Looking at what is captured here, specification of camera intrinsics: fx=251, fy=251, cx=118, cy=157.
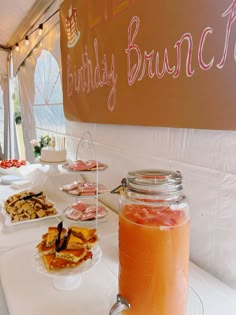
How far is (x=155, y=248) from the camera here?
0.43 metres

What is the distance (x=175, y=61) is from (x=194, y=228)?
0.47m

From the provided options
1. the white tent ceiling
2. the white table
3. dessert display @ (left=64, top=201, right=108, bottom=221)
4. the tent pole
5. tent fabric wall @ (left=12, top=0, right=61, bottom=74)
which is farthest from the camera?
the tent pole

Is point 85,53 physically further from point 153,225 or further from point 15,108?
point 15,108

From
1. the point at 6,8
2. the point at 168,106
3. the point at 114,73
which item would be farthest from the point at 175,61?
the point at 6,8

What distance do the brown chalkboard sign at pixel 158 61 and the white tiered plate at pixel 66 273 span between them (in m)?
0.43

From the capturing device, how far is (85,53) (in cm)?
125

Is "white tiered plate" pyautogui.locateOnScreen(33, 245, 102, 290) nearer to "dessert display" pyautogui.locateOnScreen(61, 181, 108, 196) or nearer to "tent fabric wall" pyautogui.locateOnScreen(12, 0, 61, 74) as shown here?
"dessert display" pyautogui.locateOnScreen(61, 181, 108, 196)

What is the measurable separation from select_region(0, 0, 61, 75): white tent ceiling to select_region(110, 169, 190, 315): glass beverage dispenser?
5.39 feet

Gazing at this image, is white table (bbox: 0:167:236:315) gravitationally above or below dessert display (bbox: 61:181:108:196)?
below

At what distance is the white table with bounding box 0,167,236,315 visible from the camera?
539 millimetres

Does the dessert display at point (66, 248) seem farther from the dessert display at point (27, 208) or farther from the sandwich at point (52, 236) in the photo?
the dessert display at point (27, 208)

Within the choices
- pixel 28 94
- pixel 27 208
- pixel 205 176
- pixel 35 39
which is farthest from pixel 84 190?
pixel 28 94

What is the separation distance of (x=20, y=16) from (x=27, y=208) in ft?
6.52

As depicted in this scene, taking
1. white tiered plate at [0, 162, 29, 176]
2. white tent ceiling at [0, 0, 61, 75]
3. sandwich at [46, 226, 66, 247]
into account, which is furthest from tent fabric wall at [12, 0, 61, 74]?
sandwich at [46, 226, 66, 247]
